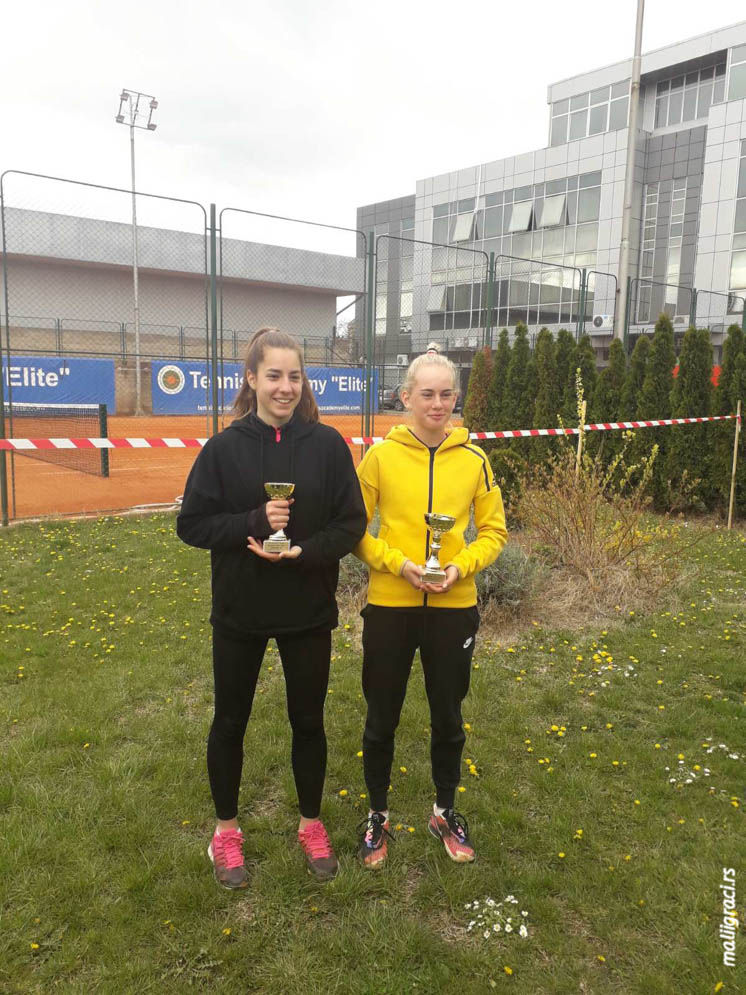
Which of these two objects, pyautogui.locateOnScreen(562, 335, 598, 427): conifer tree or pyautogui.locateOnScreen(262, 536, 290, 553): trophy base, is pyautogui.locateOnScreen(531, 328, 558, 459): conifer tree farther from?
pyautogui.locateOnScreen(262, 536, 290, 553): trophy base

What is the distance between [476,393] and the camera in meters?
11.1

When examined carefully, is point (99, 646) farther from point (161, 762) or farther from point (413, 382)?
point (413, 382)

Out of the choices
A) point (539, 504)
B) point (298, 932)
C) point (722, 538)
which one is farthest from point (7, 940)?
point (722, 538)

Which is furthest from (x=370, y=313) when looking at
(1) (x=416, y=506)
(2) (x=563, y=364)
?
(1) (x=416, y=506)

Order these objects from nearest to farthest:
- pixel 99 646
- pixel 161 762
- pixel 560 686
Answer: pixel 161 762 → pixel 560 686 → pixel 99 646

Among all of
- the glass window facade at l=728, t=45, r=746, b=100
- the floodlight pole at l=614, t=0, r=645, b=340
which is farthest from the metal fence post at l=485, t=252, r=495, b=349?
the glass window facade at l=728, t=45, r=746, b=100

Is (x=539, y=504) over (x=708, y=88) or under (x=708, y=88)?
under

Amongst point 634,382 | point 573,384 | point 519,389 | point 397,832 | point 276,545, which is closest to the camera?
point 276,545

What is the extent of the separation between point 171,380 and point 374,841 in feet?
54.3

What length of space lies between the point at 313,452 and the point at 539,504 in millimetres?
4298

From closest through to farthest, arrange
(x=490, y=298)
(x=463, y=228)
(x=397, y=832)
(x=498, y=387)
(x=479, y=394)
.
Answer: (x=397, y=832), (x=498, y=387), (x=479, y=394), (x=490, y=298), (x=463, y=228)

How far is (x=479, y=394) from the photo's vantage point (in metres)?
11.1

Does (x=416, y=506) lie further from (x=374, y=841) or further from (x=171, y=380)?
(x=171, y=380)

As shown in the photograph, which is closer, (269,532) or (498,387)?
(269,532)
